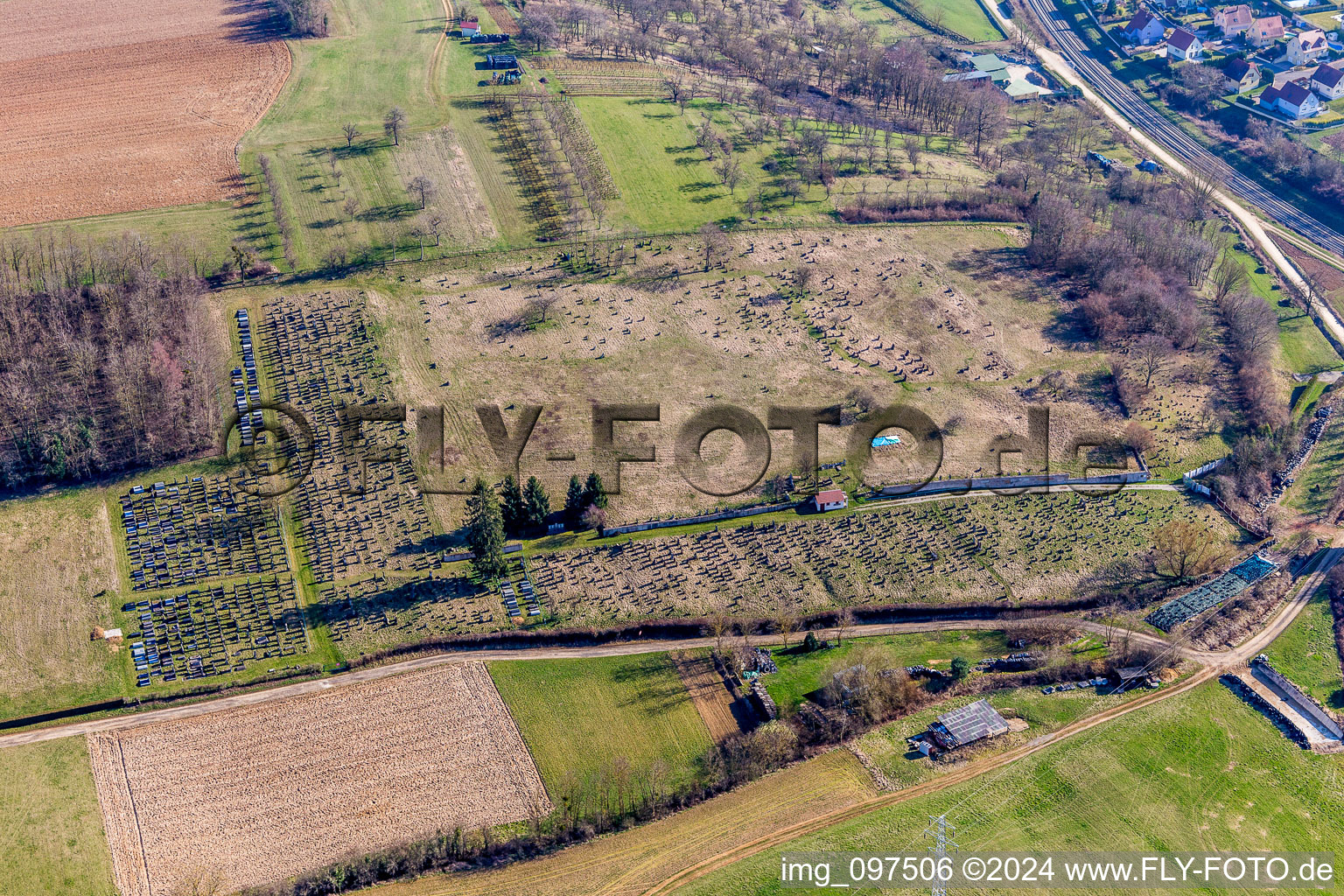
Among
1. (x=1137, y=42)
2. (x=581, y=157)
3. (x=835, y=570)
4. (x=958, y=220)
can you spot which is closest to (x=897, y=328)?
(x=958, y=220)

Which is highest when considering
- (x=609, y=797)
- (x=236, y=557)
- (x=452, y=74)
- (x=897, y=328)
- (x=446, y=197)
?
(x=452, y=74)

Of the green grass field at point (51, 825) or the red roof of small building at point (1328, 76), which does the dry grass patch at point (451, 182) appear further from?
the red roof of small building at point (1328, 76)

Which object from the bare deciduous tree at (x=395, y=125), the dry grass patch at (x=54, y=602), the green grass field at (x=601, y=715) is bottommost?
the green grass field at (x=601, y=715)

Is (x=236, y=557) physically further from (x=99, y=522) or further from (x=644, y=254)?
(x=644, y=254)

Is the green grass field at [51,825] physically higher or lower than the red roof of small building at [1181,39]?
lower

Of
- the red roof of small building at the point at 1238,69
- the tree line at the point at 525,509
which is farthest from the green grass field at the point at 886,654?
the red roof of small building at the point at 1238,69

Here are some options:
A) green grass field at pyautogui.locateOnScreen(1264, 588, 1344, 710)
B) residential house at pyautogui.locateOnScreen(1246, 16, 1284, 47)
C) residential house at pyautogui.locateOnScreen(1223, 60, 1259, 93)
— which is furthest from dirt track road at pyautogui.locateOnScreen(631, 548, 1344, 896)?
residential house at pyautogui.locateOnScreen(1246, 16, 1284, 47)

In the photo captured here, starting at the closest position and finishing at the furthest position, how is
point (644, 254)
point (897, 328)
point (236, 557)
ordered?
1. point (236, 557)
2. point (897, 328)
3. point (644, 254)
